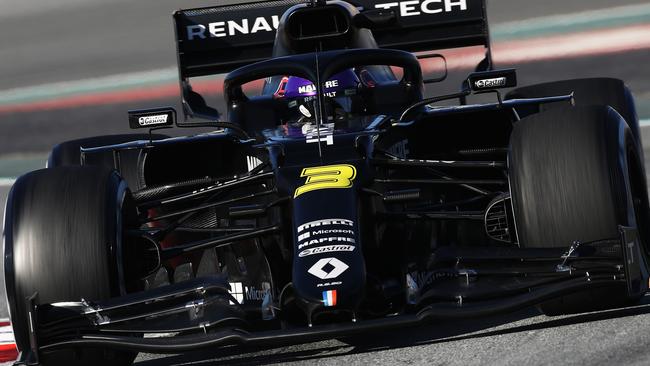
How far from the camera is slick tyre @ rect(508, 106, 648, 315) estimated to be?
19.1 feet

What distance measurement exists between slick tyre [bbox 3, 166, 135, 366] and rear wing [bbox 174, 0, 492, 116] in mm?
3853

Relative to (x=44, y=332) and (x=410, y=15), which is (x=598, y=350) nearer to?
(x=44, y=332)

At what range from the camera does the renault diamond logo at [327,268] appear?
18.3 ft

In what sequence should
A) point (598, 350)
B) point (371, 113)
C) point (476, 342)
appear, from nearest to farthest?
point (598, 350)
point (476, 342)
point (371, 113)

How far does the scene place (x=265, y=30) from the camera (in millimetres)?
9984

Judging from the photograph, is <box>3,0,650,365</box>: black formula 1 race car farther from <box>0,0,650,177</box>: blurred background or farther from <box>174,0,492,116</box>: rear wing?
<box>0,0,650,177</box>: blurred background

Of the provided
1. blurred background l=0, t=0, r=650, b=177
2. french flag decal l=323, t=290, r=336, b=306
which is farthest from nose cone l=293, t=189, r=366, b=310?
blurred background l=0, t=0, r=650, b=177

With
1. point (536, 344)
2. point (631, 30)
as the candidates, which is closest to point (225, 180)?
point (536, 344)

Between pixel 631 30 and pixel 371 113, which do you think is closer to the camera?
pixel 371 113

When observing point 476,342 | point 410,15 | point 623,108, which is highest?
point 410,15

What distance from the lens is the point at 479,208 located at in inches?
284

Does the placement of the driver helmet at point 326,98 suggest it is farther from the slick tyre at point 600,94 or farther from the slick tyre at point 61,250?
the slick tyre at point 61,250

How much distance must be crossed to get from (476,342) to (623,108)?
319 centimetres

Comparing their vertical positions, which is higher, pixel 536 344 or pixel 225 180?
pixel 225 180
